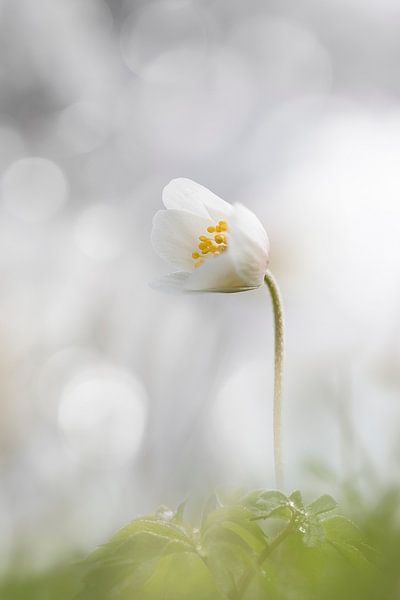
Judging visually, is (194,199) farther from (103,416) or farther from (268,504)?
(103,416)

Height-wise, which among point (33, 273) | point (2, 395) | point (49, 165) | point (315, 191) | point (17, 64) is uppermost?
point (17, 64)

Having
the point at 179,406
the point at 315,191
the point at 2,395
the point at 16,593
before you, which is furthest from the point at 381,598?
the point at 315,191

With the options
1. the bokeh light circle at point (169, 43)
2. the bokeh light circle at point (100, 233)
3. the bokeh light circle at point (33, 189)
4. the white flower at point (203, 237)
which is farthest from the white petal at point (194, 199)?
the bokeh light circle at point (169, 43)

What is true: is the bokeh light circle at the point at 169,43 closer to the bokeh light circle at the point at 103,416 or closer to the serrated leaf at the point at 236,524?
the bokeh light circle at the point at 103,416

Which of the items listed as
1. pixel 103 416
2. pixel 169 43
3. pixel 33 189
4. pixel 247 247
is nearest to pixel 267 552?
pixel 247 247

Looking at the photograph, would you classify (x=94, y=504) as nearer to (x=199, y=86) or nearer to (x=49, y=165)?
(x=49, y=165)

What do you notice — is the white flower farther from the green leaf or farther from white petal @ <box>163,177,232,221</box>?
the green leaf
